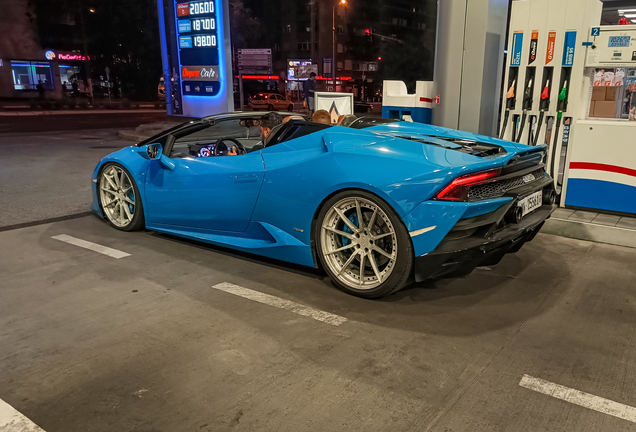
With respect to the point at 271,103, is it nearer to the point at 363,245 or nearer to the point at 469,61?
the point at 469,61

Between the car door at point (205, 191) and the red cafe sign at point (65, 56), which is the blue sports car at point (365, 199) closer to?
the car door at point (205, 191)

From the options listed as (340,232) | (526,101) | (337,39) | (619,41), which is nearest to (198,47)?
(526,101)

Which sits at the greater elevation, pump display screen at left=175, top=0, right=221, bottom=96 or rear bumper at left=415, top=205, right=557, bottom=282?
pump display screen at left=175, top=0, right=221, bottom=96

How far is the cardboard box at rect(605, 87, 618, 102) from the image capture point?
5965 mm

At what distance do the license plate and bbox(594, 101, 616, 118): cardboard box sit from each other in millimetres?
2876

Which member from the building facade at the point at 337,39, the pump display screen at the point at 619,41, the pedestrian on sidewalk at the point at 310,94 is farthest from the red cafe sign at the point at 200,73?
the building facade at the point at 337,39

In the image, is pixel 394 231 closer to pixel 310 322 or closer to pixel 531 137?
pixel 310 322

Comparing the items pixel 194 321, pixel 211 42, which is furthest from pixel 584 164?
pixel 211 42

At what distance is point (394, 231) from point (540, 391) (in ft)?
4.30

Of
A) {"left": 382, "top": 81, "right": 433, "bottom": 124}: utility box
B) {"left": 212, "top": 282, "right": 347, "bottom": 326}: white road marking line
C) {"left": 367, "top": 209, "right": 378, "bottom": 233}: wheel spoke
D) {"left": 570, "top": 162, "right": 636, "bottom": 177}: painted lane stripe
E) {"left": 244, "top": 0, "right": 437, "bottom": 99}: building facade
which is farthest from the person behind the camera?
{"left": 244, "top": 0, "right": 437, "bottom": 99}: building facade

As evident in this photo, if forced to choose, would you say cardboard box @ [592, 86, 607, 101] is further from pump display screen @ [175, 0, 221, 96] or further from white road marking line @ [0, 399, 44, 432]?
pump display screen @ [175, 0, 221, 96]

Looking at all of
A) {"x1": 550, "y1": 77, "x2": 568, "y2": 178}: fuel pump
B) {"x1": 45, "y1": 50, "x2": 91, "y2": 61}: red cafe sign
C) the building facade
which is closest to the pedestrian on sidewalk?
{"x1": 550, "y1": 77, "x2": 568, "y2": 178}: fuel pump

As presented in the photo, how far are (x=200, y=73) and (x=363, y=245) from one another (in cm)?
2052

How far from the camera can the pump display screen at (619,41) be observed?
18.0 ft
